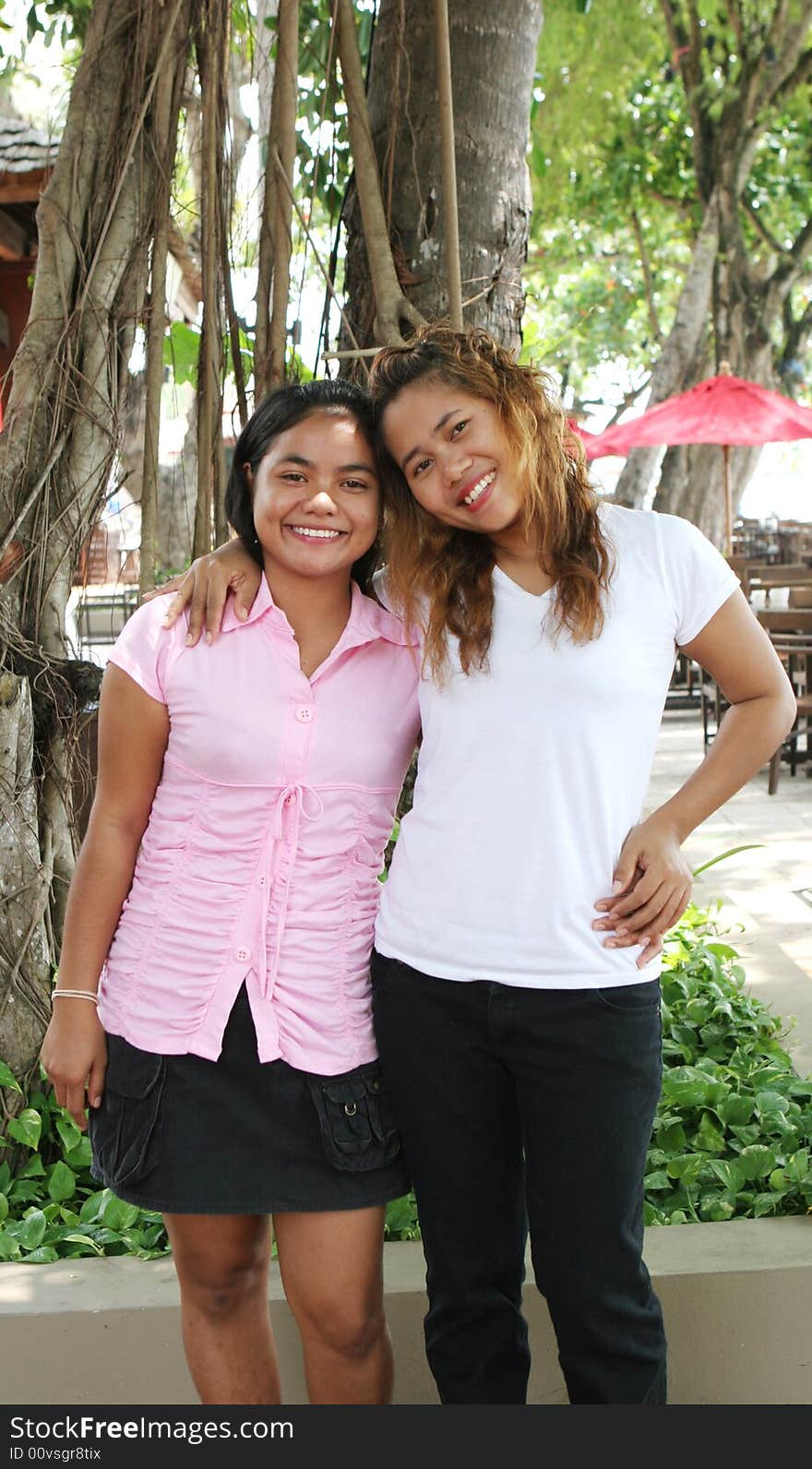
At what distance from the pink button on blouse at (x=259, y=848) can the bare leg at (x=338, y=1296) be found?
21 cm

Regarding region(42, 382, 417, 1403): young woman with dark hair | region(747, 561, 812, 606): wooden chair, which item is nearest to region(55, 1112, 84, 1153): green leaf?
region(42, 382, 417, 1403): young woman with dark hair

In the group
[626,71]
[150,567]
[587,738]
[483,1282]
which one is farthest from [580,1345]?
[626,71]

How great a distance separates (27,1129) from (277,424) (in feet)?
5.23

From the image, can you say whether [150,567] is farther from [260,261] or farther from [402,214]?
[402,214]

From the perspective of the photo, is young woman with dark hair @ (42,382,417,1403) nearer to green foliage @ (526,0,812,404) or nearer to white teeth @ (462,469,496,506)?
white teeth @ (462,469,496,506)

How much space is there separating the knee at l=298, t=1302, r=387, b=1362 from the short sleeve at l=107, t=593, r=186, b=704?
81 cm

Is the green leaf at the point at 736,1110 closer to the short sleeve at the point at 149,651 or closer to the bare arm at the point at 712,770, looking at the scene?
the bare arm at the point at 712,770

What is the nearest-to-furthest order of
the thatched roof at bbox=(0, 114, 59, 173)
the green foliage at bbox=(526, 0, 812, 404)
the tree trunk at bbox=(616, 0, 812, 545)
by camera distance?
the thatched roof at bbox=(0, 114, 59, 173) < the green foliage at bbox=(526, 0, 812, 404) < the tree trunk at bbox=(616, 0, 812, 545)

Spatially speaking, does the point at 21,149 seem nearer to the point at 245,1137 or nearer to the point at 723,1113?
the point at 723,1113

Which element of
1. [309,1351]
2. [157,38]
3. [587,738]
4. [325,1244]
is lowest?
[309,1351]

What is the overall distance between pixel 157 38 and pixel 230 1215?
2.36 meters

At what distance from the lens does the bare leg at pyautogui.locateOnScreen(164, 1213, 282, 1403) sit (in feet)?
5.99

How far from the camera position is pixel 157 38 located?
2904 millimetres

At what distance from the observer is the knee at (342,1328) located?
178cm
